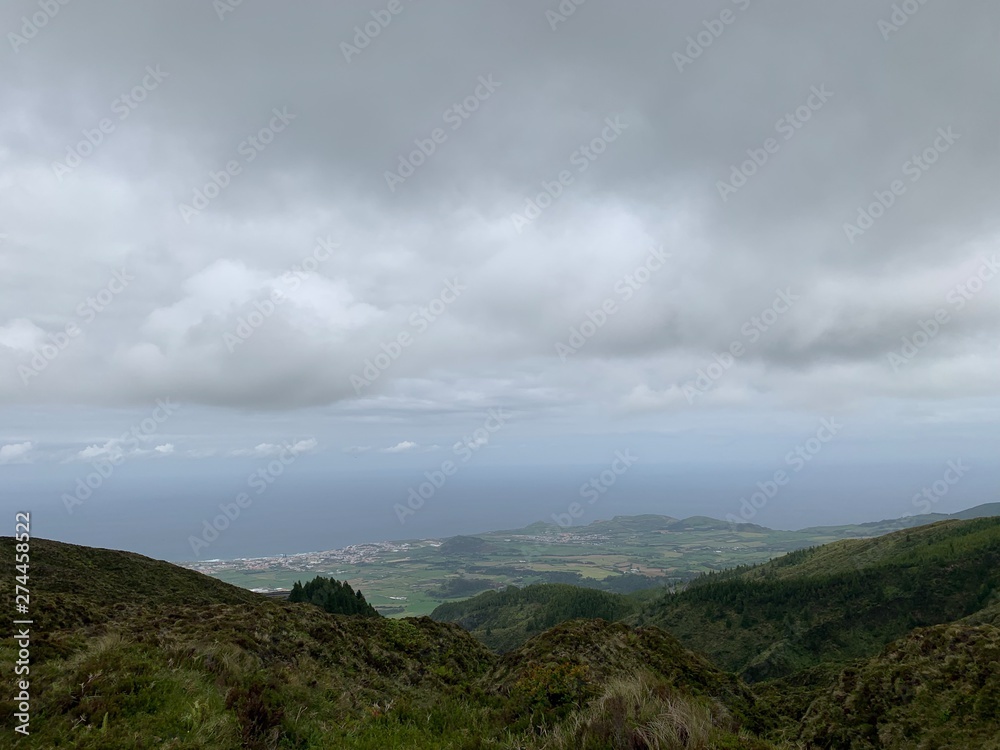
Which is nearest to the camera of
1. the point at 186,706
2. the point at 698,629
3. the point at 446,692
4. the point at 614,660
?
the point at 186,706

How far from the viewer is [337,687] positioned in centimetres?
1474

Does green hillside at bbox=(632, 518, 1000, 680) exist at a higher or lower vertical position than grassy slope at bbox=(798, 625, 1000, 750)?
lower

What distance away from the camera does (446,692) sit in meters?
17.1

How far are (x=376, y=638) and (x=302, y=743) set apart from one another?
44.6ft

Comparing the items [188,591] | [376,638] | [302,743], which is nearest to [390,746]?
[302,743]

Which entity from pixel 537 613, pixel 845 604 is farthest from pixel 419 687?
pixel 537 613

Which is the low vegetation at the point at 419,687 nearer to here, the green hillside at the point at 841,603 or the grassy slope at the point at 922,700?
the grassy slope at the point at 922,700

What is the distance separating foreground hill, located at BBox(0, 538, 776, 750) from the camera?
28.1 ft

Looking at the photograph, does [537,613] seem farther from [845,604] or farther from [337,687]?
[337,687]

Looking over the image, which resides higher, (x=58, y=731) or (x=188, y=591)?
(x=58, y=731)

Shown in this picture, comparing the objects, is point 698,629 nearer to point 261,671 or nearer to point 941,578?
Result: point 941,578

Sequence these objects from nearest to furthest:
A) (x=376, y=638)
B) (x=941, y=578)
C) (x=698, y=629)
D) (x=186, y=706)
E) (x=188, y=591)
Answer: (x=186, y=706)
(x=376, y=638)
(x=188, y=591)
(x=941, y=578)
(x=698, y=629)

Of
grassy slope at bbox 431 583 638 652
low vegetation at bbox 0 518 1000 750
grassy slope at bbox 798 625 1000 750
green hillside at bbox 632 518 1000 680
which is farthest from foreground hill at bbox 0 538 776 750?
grassy slope at bbox 431 583 638 652

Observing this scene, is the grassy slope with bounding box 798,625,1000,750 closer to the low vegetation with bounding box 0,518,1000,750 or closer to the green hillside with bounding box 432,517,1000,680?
the low vegetation with bounding box 0,518,1000,750
